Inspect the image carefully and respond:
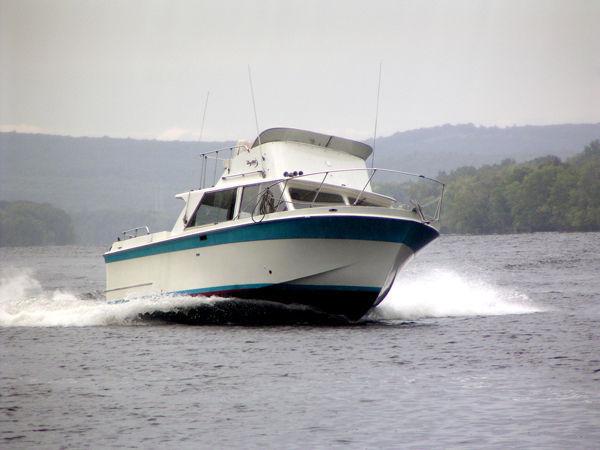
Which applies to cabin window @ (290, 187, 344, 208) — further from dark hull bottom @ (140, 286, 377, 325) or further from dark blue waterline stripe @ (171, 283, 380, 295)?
dark hull bottom @ (140, 286, 377, 325)

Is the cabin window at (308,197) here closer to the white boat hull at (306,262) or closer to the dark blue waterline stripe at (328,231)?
the dark blue waterline stripe at (328,231)

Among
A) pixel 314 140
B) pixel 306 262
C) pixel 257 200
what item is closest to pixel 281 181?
pixel 257 200

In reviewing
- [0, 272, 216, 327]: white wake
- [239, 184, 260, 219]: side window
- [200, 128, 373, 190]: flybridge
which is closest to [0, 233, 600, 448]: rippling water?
[0, 272, 216, 327]: white wake

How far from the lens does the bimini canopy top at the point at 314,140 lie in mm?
24328

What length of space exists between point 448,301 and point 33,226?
132897mm

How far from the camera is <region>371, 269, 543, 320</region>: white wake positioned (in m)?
26.7

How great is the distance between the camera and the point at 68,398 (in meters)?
15.6

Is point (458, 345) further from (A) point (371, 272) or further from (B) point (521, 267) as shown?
(B) point (521, 267)

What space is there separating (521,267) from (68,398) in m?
38.6

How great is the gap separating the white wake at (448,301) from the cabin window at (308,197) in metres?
3.57

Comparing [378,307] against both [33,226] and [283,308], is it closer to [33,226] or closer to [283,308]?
[283,308]

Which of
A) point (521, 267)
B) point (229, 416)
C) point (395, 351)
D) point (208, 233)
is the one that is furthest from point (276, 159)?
point (521, 267)

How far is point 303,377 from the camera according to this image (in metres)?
16.9

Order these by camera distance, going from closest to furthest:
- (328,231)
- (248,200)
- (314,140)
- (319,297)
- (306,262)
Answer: (328,231) < (306,262) < (319,297) < (248,200) < (314,140)
